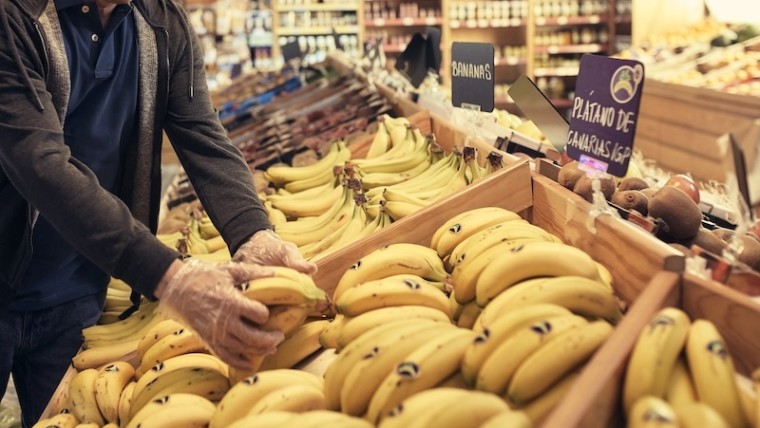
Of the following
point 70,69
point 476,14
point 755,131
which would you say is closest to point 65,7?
point 70,69

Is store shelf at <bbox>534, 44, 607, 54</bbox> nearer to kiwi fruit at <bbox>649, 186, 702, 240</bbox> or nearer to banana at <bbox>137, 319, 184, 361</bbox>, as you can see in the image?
kiwi fruit at <bbox>649, 186, 702, 240</bbox>

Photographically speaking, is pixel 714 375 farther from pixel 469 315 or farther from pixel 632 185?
pixel 632 185

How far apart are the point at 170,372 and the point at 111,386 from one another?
191mm

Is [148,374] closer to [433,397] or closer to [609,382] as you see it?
[433,397]

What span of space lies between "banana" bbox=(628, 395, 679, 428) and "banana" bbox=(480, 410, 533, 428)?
137mm

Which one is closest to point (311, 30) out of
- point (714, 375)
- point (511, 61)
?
point (511, 61)

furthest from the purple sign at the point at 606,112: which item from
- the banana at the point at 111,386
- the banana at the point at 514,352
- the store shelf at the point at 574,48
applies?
the store shelf at the point at 574,48

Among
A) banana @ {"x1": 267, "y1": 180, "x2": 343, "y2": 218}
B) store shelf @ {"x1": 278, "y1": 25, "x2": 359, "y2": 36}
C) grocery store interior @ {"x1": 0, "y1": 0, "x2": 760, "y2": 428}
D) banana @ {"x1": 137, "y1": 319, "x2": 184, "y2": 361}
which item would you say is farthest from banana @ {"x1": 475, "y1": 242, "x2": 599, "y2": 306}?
store shelf @ {"x1": 278, "y1": 25, "x2": 359, "y2": 36}

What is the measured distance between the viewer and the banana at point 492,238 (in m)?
1.74

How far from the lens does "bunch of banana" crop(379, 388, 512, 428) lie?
44.6 inches

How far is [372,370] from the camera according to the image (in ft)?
4.44

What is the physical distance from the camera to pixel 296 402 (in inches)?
56.2

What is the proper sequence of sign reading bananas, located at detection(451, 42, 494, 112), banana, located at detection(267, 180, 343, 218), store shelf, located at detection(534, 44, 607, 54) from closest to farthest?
sign reading bananas, located at detection(451, 42, 494, 112)
banana, located at detection(267, 180, 343, 218)
store shelf, located at detection(534, 44, 607, 54)

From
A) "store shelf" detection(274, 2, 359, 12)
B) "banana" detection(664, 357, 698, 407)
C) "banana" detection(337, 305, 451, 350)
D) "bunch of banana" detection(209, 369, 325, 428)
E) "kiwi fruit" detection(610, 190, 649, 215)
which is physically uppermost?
"store shelf" detection(274, 2, 359, 12)
